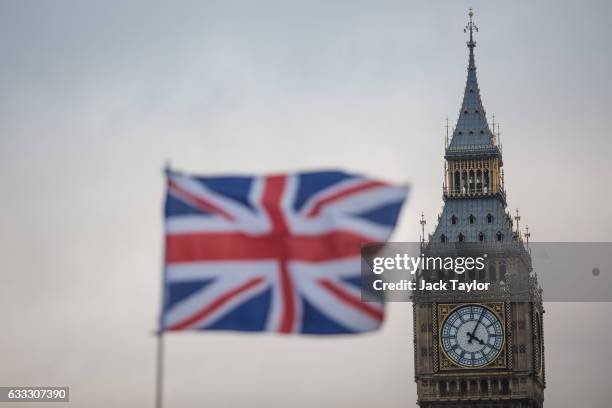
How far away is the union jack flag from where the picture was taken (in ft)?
170

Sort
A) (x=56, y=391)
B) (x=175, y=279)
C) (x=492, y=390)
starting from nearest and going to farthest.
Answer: (x=175, y=279), (x=56, y=391), (x=492, y=390)

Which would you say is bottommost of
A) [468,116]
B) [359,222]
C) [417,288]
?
[359,222]

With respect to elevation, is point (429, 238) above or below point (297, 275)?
above

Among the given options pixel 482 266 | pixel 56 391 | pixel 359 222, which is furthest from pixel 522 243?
pixel 359 222

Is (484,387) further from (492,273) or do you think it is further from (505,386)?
(492,273)

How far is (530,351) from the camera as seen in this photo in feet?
513

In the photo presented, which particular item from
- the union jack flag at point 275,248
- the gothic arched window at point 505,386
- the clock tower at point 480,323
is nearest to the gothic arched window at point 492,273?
the clock tower at point 480,323

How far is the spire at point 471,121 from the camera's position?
16200 centimetres

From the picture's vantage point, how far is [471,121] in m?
164

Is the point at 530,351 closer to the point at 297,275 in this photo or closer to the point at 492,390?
the point at 492,390

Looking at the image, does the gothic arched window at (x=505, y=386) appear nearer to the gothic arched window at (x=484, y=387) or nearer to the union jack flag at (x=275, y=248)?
the gothic arched window at (x=484, y=387)

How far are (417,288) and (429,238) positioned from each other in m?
4.55

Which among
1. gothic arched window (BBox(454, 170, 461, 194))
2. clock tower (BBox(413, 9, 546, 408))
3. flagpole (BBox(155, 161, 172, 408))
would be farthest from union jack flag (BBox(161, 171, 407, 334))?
gothic arched window (BBox(454, 170, 461, 194))

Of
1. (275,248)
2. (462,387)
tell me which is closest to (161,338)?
(275,248)
